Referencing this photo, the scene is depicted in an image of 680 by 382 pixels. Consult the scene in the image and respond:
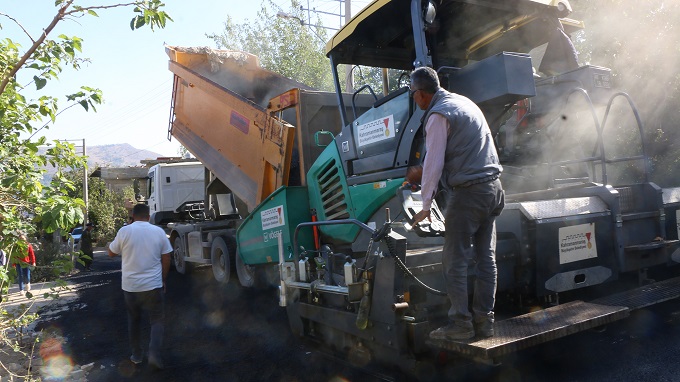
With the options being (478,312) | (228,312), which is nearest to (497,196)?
(478,312)

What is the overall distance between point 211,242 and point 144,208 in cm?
393

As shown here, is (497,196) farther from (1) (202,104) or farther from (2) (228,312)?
(1) (202,104)

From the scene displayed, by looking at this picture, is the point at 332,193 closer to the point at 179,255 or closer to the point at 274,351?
the point at 274,351

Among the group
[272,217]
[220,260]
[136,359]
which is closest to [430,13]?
[272,217]

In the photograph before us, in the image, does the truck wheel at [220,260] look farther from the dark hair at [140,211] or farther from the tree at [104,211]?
the tree at [104,211]

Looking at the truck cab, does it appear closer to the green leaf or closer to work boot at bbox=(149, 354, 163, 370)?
work boot at bbox=(149, 354, 163, 370)

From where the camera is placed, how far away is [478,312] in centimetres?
329

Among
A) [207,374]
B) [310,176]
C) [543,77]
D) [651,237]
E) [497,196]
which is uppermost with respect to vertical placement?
[543,77]

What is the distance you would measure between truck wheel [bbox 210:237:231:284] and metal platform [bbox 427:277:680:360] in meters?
5.75

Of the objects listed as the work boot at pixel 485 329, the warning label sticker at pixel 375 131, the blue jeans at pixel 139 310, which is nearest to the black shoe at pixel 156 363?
the blue jeans at pixel 139 310

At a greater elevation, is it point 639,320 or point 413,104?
point 413,104

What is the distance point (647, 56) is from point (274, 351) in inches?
330

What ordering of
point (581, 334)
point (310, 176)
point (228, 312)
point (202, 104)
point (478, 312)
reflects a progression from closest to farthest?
point (478, 312), point (581, 334), point (310, 176), point (228, 312), point (202, 104)

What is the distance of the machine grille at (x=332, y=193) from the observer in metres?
5.59
